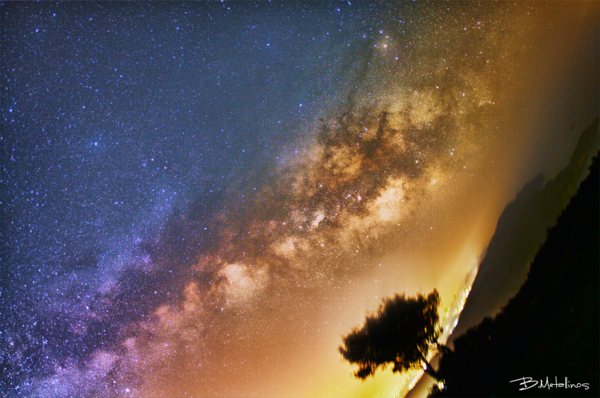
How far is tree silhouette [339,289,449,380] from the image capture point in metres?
9.04

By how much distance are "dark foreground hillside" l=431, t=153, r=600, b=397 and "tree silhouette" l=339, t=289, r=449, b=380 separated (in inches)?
48.9

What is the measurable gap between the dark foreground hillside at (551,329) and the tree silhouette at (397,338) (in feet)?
4.07

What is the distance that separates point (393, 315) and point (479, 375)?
10.5 feet

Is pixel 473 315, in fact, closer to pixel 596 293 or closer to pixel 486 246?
pixel 486 246

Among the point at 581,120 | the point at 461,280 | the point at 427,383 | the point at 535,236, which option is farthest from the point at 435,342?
the point at 581,120

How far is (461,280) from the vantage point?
8680mm
